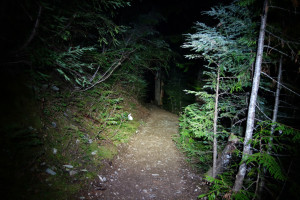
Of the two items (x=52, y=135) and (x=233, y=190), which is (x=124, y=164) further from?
(x=233, y=190)

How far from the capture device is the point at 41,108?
177 inches

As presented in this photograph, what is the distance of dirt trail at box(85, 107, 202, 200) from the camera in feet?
13.5

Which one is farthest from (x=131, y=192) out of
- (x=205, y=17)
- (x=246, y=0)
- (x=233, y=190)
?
(x=205, y=17)

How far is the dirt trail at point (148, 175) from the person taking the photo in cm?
411

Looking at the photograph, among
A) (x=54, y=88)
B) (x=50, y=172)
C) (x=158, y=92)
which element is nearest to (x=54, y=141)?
(x=50, y=172)

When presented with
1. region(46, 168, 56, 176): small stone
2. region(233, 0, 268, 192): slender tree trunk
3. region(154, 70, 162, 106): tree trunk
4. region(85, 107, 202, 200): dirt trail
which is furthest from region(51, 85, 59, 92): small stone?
region(154, 70, 162, 106): tree trunk

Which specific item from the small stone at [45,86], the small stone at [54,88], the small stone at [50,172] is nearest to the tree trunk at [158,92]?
the small stone at [54,88]

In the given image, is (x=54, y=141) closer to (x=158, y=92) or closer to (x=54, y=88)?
(x=54, y=88)

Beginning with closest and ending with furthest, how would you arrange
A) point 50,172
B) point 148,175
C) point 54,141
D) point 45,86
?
point 50,172
point 54,141
point 148,175
point 45,86

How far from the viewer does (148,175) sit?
501cm

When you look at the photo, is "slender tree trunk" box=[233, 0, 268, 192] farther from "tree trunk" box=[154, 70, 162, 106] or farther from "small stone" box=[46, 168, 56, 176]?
"tree trunk" box=[154, 70, 162, 106]

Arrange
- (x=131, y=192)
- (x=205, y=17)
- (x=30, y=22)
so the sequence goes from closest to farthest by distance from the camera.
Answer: (x=30, y=22)
(x=131, y=192)
(x=205, y=17)

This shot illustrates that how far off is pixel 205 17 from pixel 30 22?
30.1 ft

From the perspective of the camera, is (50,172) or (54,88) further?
(54,88)
